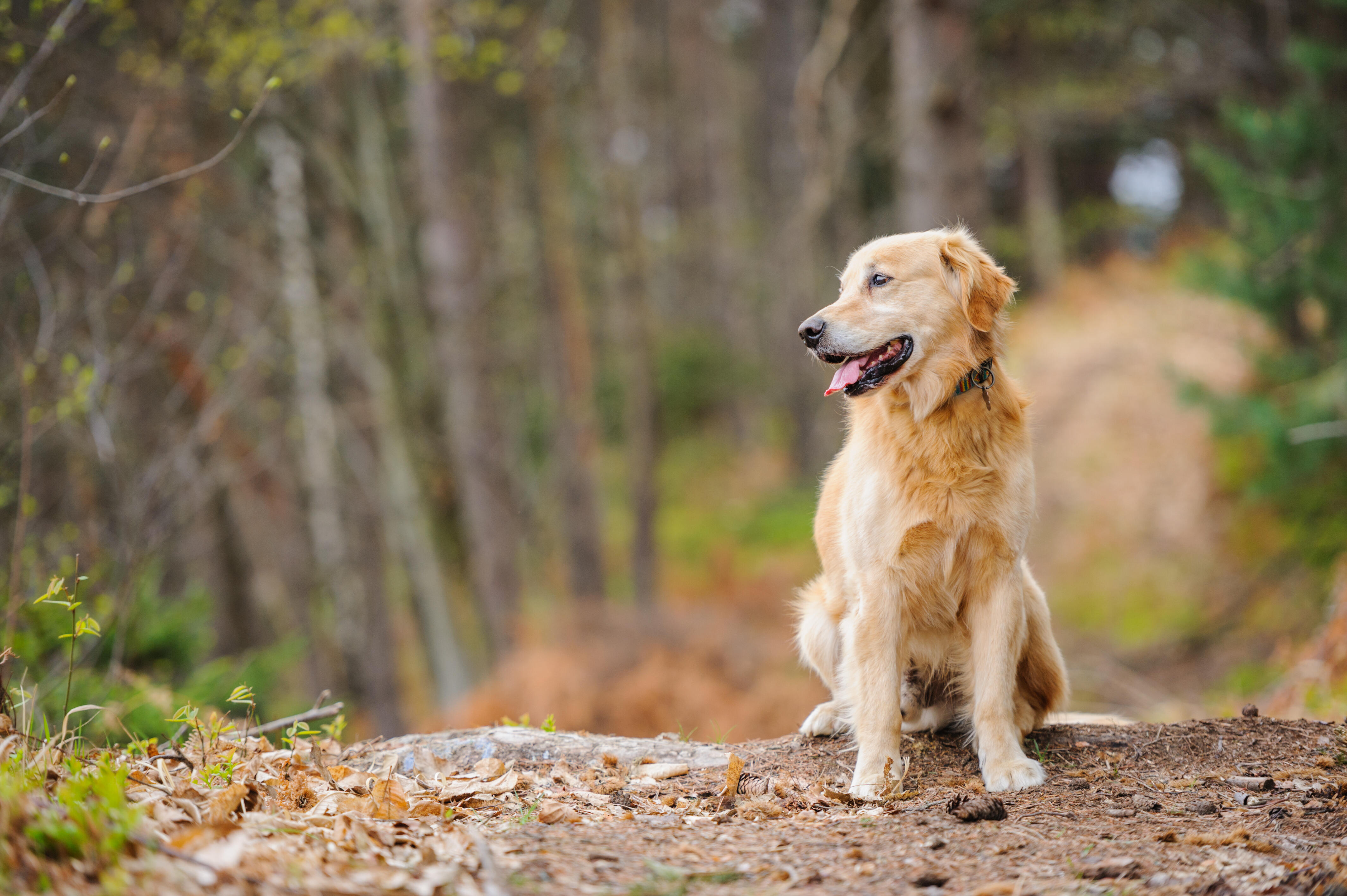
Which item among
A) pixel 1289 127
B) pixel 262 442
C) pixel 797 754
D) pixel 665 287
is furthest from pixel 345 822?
pixel 665 287

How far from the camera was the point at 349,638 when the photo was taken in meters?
14.5

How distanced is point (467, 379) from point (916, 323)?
27.3ft

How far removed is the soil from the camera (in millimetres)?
2516

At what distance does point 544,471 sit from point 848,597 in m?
9.65

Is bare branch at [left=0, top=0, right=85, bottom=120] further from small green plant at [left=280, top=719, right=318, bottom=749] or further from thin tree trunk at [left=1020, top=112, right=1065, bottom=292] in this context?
thin tree trunk at [left=1020, top=112, right=1065, bottom=292]

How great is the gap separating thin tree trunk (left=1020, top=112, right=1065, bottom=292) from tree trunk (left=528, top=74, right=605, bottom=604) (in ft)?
29.5

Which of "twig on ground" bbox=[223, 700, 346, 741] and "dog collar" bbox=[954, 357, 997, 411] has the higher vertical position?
"dog collar" bbox=[954, 357, 997, 411]

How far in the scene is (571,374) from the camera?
47.8 feet

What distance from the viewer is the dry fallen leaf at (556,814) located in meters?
3.00

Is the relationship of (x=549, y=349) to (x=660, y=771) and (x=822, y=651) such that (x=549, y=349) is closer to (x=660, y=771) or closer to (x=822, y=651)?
(x=822, y=651)

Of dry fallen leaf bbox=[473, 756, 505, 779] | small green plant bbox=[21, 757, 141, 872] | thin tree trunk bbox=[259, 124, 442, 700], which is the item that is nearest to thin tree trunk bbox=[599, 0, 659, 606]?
thin tree trunk bbox=[259, 124, 442, 700]

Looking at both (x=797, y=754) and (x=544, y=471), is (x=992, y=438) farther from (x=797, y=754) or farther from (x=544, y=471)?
(x=544, y=471)

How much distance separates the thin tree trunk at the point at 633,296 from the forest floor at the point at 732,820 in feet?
31.8

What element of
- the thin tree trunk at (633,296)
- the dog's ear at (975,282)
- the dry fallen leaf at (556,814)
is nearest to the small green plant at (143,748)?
the dry fallen leaf at (556,814)
